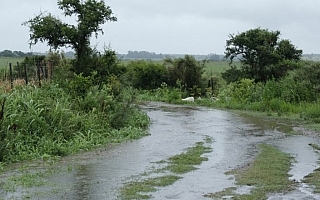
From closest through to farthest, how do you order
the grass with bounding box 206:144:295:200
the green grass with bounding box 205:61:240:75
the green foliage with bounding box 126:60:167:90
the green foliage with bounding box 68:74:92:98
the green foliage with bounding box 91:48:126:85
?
1. the grass with bounding box 206:144:295:200
2. the green foliage with bounding box 68:74:92:98
3. the green foliage with bounding box 91:48:126:85
4. the green foliage with bounding box 126:60:167:90
5. the green grass with bounding box 205:61:240:75

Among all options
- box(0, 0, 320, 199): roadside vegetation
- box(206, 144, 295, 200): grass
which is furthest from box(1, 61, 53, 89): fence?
box(206, 144, 295, 200): grass

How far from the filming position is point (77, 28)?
2353 centimetres

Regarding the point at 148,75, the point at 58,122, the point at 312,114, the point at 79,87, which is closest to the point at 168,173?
the point at 58,122

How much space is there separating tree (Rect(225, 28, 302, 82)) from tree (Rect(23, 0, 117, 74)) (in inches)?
388

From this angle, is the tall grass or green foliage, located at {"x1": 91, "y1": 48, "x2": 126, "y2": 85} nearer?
the tall grass

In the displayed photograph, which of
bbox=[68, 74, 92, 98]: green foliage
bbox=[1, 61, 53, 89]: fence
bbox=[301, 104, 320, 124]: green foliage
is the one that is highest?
bbox=[1, 61, 53, 89]: fence

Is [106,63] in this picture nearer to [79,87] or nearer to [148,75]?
[79,87]

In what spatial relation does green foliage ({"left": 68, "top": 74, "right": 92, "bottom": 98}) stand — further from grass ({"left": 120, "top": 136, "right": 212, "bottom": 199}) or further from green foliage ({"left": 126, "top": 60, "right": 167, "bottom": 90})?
green foliage ({"left": 126, "top": 60, "right": 167, "bottom": 90})

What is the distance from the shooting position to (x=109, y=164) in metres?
11.1

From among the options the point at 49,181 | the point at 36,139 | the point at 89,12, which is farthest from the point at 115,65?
the point at 49,181

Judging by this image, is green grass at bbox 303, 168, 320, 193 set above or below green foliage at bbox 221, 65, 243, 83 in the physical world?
below

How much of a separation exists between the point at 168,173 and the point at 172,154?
91.6 inches

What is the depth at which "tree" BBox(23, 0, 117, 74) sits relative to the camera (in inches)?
912

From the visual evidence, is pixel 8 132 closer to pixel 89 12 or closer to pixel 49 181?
pixel 49 181
